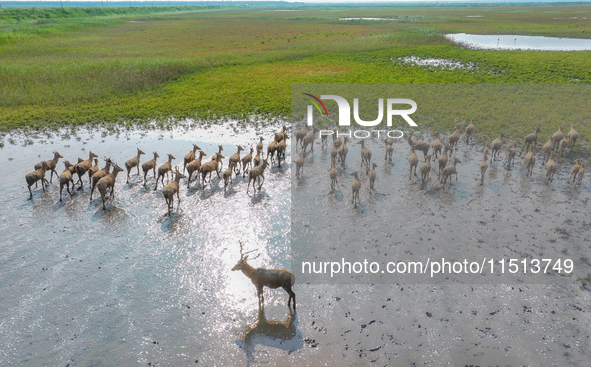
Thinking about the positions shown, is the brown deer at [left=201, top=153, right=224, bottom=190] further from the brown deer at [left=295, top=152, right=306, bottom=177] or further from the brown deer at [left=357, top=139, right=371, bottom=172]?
the brown deer at [left=357, top=139, right=371, bottom=172]

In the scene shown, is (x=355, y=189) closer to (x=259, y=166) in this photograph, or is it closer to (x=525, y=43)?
(x=259, y=166)

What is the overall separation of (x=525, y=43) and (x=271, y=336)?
6297cm

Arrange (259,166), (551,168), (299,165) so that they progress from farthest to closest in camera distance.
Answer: (299,165) → (259,166) → (551,168)

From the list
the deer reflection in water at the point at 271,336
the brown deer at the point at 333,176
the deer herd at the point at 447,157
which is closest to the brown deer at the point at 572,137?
the deer herd at the point at 447,157

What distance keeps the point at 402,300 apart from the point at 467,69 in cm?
3231

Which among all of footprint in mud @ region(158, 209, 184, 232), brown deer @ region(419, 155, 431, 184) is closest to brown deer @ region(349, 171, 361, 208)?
brown deer @ region(419, 155, 431, 184)

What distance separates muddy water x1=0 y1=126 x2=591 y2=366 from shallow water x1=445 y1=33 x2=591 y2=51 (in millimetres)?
48309

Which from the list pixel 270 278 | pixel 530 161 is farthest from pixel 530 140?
pixel 270 278

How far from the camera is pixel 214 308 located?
370 inches

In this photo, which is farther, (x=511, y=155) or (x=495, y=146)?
(x=495, y=146)

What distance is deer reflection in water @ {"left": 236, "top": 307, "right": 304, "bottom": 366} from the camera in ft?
27.2

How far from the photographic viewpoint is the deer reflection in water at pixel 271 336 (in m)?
8.30

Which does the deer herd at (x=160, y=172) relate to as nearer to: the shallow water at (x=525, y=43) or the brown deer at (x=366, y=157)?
the brown deer at (x=366, y=157)

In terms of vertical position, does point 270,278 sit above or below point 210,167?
below
